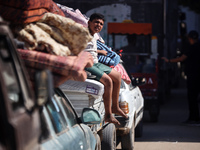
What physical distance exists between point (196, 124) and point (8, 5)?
872 centimetres

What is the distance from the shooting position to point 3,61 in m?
2.54

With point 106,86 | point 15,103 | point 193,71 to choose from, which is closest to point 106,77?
point 106,86

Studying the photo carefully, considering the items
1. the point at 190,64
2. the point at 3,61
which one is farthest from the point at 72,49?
the point at 190,64

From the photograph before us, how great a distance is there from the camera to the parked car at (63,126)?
125 inches

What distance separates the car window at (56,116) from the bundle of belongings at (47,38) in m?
0.18

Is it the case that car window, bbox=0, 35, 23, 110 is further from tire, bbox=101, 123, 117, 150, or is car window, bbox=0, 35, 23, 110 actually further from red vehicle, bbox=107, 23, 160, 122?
red vehicle, bbox=107, 23, 160, 122

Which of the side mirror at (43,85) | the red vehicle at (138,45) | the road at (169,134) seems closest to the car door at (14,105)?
the side mirror at (43,85)

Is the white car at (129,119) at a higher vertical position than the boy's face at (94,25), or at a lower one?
lower

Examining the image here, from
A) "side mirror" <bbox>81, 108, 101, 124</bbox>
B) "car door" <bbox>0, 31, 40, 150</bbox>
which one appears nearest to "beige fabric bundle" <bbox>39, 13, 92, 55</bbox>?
"side mirror" <bbox>81, 108, 101, 124</bbox>

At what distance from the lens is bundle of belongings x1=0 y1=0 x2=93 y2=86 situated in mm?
3596

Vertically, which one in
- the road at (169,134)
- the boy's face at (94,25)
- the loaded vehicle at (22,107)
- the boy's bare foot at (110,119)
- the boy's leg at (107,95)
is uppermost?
the boy's face at (94,25)

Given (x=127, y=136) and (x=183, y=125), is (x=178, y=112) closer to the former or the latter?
(x=183, y=125)

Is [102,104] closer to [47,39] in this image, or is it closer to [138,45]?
[47,39]

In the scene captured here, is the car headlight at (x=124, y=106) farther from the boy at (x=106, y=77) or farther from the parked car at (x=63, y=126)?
the parked car at (x=63, y=126)
